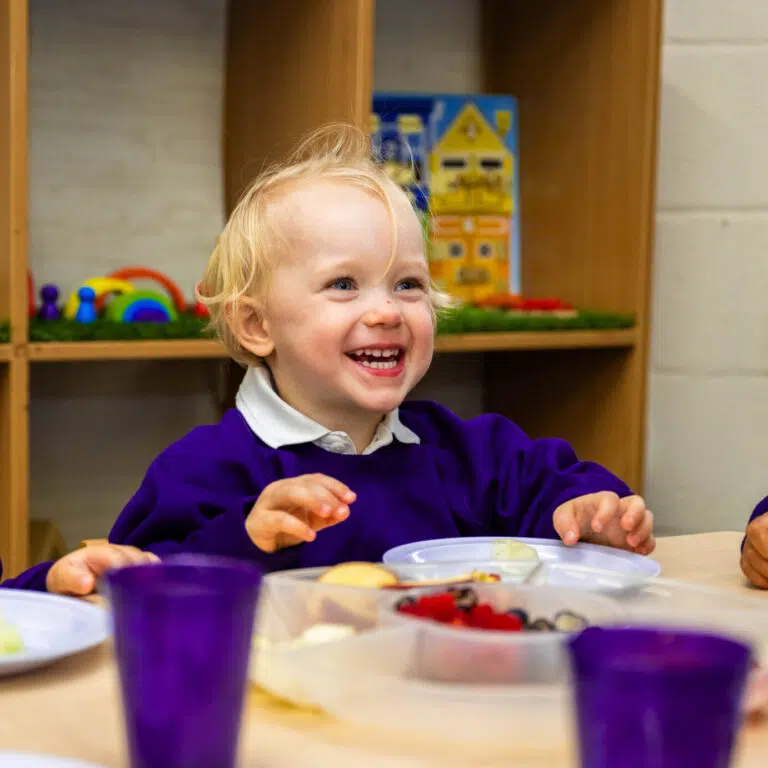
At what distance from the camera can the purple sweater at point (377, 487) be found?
113 centimetres

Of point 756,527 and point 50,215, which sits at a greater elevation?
point 50,215

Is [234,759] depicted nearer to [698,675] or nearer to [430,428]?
[698,675]

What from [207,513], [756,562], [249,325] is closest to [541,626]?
[756,562]

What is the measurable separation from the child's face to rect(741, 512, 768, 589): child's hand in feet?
1.28

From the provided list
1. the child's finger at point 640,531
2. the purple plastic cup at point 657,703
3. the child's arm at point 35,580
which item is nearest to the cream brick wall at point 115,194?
the child's arm at point 35,580

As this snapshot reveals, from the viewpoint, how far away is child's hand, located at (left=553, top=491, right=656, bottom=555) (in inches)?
42.3

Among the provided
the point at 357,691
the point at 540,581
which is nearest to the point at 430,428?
the point at 540,581

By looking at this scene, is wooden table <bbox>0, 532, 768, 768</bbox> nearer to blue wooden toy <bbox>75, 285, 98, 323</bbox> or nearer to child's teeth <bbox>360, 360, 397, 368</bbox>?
child's teeth <bbox>360, 360, 397, 368</bbox>

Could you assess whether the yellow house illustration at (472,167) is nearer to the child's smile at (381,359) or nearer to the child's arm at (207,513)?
the child's smile at (381,359)

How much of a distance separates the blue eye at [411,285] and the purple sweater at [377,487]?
16 cm

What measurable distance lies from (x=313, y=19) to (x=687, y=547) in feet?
4.06

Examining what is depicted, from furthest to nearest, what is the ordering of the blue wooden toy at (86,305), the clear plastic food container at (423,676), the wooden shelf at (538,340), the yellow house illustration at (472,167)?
the yellow house illustration at (472,167)
the wooden shelf at (538,340)
the blue wooden toy at (86,305)
the clear plastic food container at (423,676)

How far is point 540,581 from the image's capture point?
2.55ft

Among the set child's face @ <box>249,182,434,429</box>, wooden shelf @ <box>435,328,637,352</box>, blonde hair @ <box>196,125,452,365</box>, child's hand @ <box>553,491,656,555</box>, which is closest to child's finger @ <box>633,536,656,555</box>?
child's hand @ <box>553,491,656,555</box>
